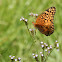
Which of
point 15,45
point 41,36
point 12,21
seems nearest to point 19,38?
point 15,45

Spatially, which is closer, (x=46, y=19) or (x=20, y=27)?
(x=46, y=19)

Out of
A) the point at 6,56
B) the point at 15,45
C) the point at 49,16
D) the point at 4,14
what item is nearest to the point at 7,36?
the point at 15,45

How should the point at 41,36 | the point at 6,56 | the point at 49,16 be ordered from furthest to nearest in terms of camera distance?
the point at 41,36 → the point at 49,16 → the point at 6,56

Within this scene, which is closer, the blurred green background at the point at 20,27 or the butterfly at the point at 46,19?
the butterfly at the point at 46,19

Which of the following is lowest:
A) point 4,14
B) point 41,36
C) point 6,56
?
point 6,56

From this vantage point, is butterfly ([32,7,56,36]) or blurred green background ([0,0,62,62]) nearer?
butterfly ([32,7,56,36])

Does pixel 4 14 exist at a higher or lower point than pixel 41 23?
higher

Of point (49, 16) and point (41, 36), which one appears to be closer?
point (49, 16)

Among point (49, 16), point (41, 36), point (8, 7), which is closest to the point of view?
point (49, 16)

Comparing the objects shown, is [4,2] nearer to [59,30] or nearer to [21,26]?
[21,26]

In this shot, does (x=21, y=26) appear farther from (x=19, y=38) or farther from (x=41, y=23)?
(x=41, y=23)
